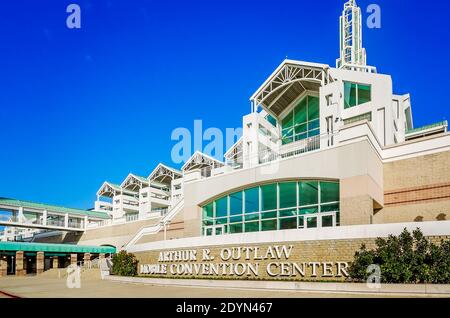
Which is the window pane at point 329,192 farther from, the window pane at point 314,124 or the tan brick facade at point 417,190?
the window pane at point 314,124

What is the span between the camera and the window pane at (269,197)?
78.4 ft

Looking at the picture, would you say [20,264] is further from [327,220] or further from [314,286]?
[314,286]

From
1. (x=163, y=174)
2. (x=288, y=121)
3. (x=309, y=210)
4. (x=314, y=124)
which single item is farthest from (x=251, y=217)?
(x=163, y=174)

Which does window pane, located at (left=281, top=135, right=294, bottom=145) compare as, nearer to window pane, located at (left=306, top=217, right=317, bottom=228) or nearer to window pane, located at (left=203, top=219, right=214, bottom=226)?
window pane, located at (left=203, top=219, right=214, bottom=226)

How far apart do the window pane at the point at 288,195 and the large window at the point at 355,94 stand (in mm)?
8667

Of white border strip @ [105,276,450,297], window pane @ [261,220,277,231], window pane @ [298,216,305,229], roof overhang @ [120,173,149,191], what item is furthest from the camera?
roof overhang @ [120,173,149,191]

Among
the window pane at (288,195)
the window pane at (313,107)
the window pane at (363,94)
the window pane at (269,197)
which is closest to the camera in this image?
the window pane at (288,195)

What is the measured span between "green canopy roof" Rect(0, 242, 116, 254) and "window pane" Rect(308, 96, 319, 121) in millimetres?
29342

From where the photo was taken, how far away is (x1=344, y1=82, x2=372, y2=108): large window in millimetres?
28797

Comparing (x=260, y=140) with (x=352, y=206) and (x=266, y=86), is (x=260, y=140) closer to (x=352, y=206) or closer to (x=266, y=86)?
(x=266, y=86)

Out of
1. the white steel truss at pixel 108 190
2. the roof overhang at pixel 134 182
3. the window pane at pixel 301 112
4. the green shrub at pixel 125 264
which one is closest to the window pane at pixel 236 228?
the green shrub at pixel 125 264

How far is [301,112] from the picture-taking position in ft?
104

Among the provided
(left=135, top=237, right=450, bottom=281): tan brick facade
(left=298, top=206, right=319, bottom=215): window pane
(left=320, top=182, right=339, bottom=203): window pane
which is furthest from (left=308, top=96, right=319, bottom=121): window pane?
(left=135, top=237, right=450, bottom=281): tan brick facade
